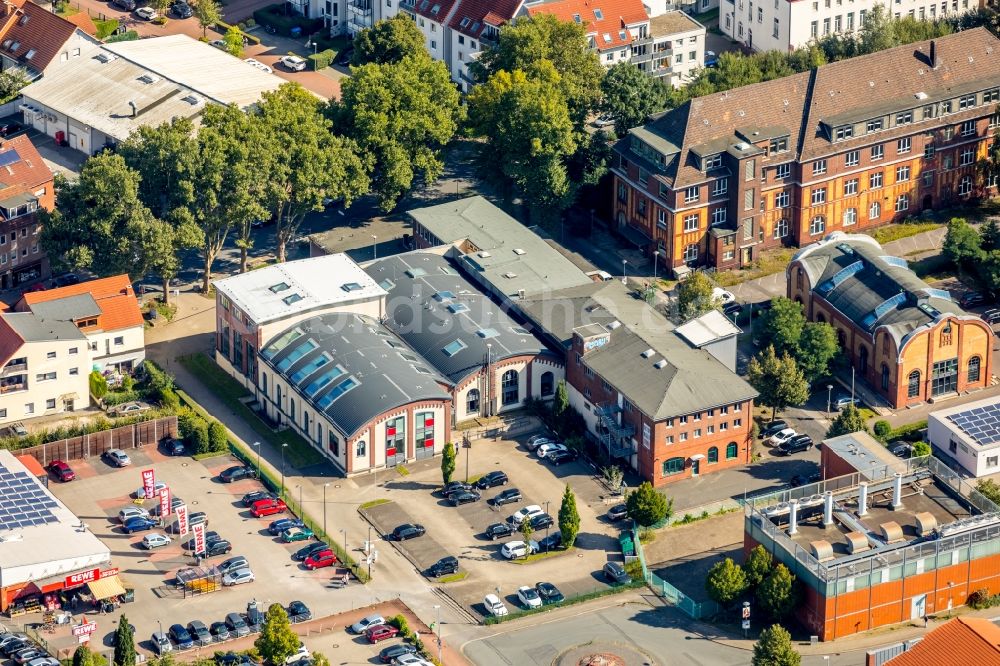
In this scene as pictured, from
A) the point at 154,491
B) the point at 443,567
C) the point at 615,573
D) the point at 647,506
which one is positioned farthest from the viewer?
the point at 154,491

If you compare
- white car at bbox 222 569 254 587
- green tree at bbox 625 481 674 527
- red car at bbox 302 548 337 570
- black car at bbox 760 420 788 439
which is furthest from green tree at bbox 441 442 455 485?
black car at bbox 760 420 788 439

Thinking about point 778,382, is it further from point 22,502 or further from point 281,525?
point 22,502

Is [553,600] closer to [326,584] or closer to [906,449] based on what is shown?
[326,584]

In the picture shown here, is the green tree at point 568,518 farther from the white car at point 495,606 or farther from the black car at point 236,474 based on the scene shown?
the black car at point 236,474

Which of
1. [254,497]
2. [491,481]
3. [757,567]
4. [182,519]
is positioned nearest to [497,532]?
[491,481]

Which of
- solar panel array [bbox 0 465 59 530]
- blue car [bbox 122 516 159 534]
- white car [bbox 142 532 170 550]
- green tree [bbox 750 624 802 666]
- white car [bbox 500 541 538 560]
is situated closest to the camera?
green tree [bbox 750 624 802 666]

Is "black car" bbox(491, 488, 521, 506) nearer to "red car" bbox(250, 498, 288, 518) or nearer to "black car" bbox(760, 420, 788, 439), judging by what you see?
"red car" bbox(250, 498, 288, 518)
